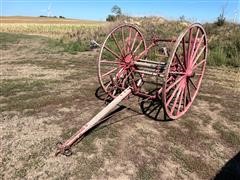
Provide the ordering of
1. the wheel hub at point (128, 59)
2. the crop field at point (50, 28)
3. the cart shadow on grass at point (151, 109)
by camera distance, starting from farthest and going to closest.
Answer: the crop field at point (50, 28) → the wheel hub at point (128, 59) → the cart shadow on grass at point (151, 109)

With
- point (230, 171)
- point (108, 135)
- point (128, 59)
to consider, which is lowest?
point (230, 171)

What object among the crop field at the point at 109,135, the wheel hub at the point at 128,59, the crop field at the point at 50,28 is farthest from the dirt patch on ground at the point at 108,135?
the crop field at the point at 50,28

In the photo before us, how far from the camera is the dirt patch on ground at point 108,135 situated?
14.1 ft

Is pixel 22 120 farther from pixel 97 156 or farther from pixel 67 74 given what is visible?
pixel 67 74

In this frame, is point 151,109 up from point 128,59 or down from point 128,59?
down

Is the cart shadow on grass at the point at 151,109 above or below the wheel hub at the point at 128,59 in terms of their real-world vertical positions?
below

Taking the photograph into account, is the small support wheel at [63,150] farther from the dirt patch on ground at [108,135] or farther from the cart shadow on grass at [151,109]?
the cart shadow on grass at [151,109]

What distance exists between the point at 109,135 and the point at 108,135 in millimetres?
16

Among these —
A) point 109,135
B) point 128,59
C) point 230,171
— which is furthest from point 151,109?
point 230,171

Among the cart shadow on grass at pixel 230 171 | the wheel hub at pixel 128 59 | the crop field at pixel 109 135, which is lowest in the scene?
the cart shadow on grass at pixel 230 171

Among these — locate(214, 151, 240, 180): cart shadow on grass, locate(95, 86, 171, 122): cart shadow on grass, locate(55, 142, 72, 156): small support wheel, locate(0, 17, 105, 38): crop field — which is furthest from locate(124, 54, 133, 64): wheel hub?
locate(0, 17, 105, 38): crop field

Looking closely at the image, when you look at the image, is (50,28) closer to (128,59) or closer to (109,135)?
(128,59)

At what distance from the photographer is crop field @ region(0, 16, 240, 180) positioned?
431cm

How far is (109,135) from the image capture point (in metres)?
5.21
